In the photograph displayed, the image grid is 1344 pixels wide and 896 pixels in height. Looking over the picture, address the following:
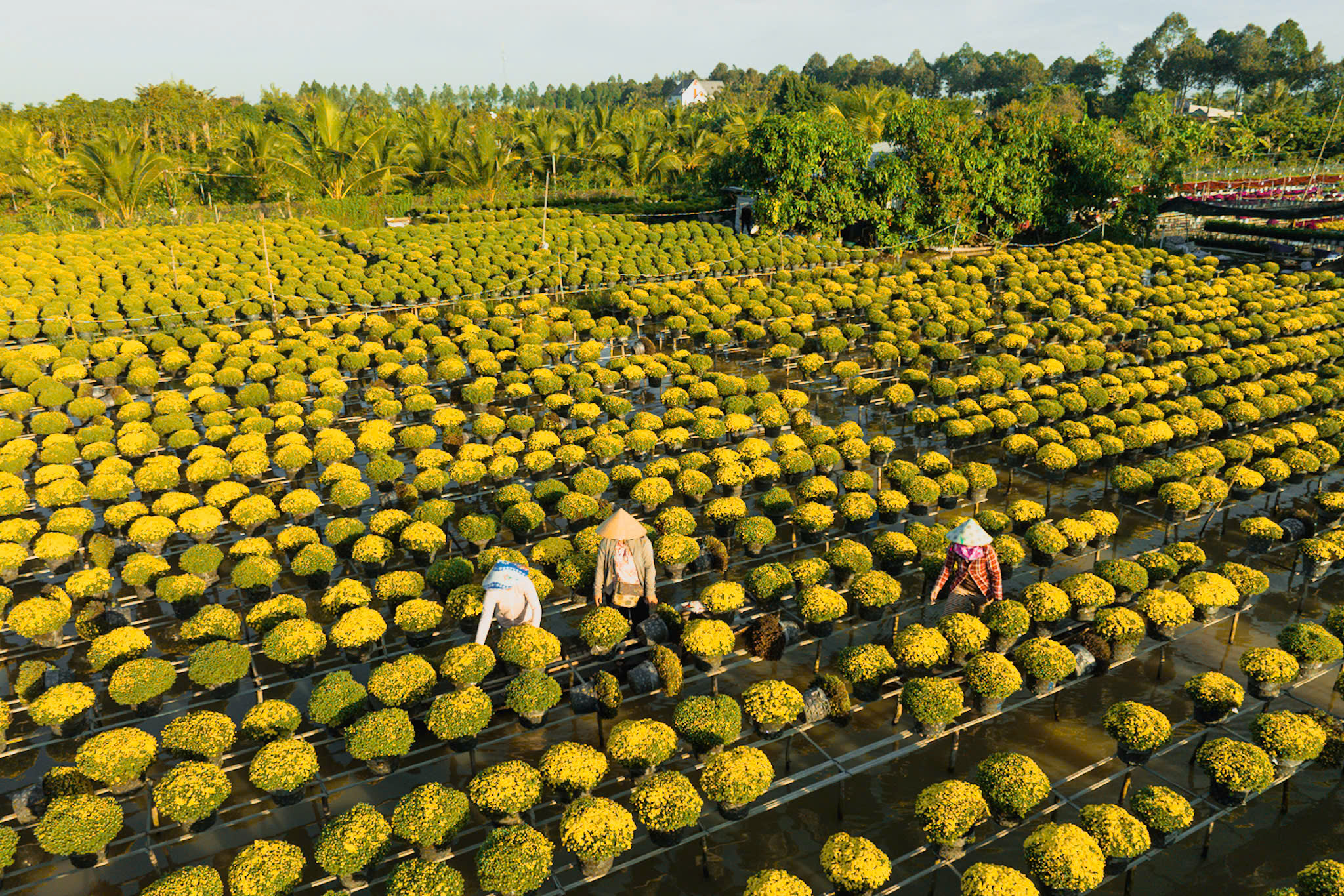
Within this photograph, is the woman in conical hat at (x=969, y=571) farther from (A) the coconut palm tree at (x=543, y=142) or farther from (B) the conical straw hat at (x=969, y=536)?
(A) the coconut palm tree at (x=543, y=142)

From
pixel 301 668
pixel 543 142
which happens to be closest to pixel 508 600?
pixel 301 668

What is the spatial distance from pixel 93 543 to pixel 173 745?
5845 millimetres

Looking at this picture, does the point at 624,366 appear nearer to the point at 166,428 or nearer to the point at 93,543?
the point at 166,428

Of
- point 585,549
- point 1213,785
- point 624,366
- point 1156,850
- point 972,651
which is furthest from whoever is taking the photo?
point 624,366

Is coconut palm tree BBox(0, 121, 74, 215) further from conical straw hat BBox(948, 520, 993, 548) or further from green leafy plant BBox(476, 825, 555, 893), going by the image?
conical straw hat BBox(948, 520, 993, 548)

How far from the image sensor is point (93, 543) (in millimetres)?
13336

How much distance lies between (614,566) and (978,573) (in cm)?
499

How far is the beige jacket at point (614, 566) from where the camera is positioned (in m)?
11.4

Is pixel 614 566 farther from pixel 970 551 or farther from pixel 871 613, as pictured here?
pixel 970 551

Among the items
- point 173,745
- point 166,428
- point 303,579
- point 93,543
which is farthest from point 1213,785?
point 166,428

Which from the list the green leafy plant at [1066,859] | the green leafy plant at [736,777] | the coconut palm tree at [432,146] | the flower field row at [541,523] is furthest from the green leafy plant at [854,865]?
the coconut palm tree at [432,146]

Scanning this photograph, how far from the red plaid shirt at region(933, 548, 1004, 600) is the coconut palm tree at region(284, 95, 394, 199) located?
135ft

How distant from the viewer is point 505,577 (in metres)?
10.6

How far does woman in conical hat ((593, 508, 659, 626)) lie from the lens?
1128 centimetres
